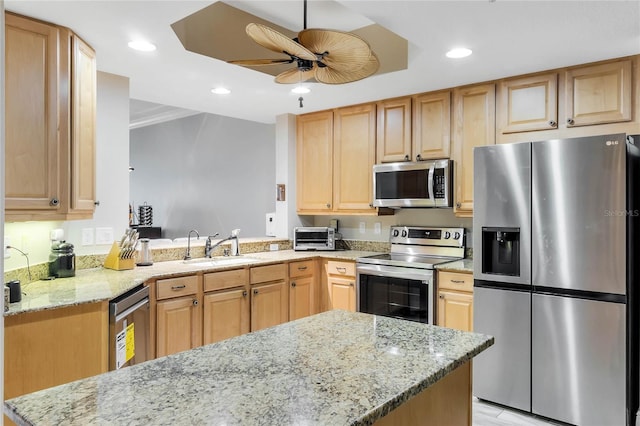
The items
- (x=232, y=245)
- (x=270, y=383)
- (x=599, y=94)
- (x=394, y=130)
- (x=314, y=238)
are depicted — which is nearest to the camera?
(x=270, y=383)

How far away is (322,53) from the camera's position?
1.92 meters

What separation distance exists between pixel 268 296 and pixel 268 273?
20 cm

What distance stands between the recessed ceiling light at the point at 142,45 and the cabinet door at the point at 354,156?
201cm

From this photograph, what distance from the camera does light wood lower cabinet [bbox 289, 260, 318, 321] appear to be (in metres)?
3.87

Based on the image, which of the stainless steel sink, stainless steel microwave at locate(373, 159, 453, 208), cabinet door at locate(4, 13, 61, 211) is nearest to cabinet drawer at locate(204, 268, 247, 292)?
the stainless steel sink

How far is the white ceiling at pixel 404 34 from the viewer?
213 centimetres

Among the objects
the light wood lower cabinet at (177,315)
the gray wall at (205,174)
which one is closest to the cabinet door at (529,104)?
the light wood lower cabinet at (177,315)

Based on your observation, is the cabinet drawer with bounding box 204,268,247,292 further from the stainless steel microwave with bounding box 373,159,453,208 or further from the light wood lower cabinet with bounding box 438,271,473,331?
the light wood lower cabinet with bounding box 438,271,473,331

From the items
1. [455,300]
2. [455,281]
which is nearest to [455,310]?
[455,300]

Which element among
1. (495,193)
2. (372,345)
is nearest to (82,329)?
(372,345)

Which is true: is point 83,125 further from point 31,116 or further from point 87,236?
point 87,236

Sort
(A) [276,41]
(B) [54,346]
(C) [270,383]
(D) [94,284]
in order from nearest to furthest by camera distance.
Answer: (C) [270,383]
(A) [276,41]
(B) [54,346]
(D) [94,284]

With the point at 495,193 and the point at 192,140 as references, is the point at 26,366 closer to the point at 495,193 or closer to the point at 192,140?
the point at 495,193

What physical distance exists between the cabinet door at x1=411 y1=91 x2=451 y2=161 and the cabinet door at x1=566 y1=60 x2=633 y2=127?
2.92 ft
